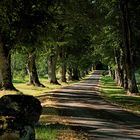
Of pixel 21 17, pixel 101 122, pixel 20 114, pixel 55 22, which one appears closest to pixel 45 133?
pixel 101 122

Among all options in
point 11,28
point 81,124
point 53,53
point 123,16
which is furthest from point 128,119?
point 53,53

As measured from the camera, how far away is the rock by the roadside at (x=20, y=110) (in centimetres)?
1061

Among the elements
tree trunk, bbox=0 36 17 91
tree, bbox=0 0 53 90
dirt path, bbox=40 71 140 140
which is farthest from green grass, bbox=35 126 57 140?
tree trunk, bbox=0 36 17 91

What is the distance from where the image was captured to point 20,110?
10.9 metres

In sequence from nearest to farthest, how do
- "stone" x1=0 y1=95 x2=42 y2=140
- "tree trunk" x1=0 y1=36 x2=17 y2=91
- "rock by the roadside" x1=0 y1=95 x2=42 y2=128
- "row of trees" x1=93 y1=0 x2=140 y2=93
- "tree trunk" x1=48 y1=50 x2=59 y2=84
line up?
1. "stone" x1=0 y1=95 x2=42 y2=140
2. "rock by the roadside" x1=0 y1=95 x2=42 y2=128
3. "tree trunk" x1=0 y1=36 x2=17 y2=91
4. "row of trees" x1=93 y1=0 x2=140 y2=93
5. "tree trunk" x1=48 y1=50 x2=59 y2=84

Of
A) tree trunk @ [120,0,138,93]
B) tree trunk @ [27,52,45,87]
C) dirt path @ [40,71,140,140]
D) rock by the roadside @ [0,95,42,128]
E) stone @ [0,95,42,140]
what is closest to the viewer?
stone @ [0,95,42,140]

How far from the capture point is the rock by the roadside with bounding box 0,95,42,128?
10609mm

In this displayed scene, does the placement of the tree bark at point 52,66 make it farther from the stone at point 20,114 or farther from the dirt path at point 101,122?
the stone at point 20,114

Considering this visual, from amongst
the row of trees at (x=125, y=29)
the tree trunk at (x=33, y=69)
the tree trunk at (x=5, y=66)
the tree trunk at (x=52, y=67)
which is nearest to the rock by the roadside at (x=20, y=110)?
the tree trunk at (x=5, y=66)

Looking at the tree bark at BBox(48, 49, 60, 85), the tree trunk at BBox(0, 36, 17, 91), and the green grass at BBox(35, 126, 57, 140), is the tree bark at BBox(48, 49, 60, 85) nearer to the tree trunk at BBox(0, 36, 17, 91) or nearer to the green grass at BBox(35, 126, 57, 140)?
the tree trunk at BBox(0, 36, 17, 91)

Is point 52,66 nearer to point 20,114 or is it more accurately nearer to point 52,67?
point 52,67

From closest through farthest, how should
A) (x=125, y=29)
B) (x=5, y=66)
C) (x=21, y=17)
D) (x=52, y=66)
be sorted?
(x=21, y=17) → (x=5, y=66) → (x=125, y=29) → (x=52, y=66)

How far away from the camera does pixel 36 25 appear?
3002 centimetres

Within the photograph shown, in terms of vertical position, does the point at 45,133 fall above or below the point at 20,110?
below
